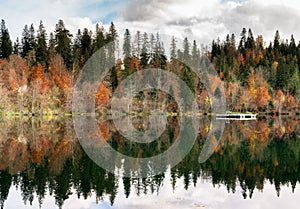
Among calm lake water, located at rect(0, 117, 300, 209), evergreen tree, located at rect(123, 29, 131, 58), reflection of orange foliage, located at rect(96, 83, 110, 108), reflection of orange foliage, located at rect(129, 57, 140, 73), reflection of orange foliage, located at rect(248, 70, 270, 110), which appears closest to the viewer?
calm lake water, located at rect(0, 117, 300, 209)

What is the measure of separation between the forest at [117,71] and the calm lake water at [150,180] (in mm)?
45462

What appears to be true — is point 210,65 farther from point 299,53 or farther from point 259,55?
point 299,53

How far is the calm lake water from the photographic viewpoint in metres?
17.0

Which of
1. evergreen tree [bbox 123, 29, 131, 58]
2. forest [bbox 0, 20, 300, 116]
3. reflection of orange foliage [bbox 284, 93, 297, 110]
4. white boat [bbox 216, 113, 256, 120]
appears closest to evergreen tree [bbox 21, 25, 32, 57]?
forest [bbox 0, 20, 300, 116]

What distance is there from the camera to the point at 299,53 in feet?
396

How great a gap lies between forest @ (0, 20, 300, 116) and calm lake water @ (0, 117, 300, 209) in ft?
149

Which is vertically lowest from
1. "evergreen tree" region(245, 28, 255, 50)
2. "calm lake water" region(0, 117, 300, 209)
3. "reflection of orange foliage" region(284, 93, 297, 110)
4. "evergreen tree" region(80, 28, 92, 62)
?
"calm lake water" region(0, 117, 300, 209)

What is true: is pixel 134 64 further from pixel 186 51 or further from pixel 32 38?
pixel 32 38

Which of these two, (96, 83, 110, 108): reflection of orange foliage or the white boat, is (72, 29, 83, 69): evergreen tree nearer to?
(96, 83, 110, 108): reflection of orange foliage

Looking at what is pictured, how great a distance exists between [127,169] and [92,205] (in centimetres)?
698

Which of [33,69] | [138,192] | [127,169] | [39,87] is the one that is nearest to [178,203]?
[138,192]

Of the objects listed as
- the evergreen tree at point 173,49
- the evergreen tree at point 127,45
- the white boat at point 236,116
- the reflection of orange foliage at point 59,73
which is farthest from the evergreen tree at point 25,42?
the white boat at point 236,116

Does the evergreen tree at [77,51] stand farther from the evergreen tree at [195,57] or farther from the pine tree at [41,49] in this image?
Answer: the evergreen tree at [195,57]

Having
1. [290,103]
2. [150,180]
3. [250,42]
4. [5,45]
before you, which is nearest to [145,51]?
[5,45]
